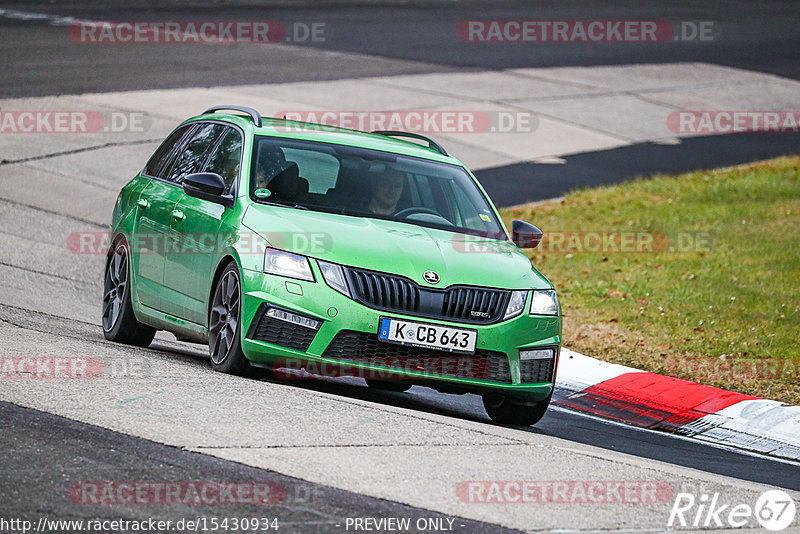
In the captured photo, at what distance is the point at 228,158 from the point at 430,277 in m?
2.07

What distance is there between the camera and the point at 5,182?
17203mm

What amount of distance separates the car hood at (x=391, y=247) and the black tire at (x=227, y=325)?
37 centimetres

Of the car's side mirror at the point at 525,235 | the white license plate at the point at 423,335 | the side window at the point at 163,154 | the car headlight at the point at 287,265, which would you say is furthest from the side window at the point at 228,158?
the car's side mirror at the point at 525,235

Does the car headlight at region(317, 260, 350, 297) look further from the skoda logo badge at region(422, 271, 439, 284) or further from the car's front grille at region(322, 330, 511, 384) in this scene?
the skoda logo badge at region(422, 271, 439, 284)

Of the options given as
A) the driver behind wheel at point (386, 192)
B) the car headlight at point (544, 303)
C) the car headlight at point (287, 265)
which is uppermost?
the driver behind wheel at point (386, 192)

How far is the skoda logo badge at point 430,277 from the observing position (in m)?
7.80

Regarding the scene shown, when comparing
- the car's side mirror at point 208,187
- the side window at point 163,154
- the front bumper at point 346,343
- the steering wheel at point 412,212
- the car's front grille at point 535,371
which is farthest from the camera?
the side window at point 163,154

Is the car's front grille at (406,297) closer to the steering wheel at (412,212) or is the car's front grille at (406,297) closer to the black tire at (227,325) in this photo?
the black tire at (227,325)

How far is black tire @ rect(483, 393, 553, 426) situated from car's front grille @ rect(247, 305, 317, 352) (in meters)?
1.43

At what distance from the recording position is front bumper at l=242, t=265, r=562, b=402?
25.1 ft

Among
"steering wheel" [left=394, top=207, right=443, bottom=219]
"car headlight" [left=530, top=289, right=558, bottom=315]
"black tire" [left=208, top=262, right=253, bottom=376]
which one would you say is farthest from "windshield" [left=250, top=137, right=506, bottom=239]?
"car headlight" [left=530, top=289, right=558, bottom=315]

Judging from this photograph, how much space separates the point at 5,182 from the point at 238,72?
9.42 metres

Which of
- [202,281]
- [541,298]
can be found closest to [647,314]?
[541,298]

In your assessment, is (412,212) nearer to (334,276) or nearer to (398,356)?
(334,276)
